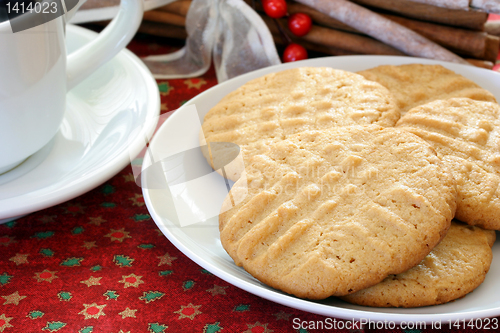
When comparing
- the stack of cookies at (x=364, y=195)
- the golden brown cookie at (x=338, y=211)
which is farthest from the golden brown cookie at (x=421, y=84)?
the golden brown cookie at (x=338, y=211)

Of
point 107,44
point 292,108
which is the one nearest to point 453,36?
point 292,108

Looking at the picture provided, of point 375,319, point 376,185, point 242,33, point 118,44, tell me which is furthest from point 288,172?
point 242,33

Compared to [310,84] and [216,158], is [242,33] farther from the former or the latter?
[216,158]

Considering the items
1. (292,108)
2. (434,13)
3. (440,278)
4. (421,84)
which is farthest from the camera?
(434,13)

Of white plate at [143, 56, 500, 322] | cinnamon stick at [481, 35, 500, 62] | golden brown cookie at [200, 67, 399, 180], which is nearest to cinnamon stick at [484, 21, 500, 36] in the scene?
cinnamon stick at [481, 35, 500, 62]

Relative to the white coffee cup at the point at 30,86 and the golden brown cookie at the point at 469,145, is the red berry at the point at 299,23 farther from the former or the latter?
the white coffee cup at the point at 30,86

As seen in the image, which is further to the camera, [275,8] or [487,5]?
[275,8]

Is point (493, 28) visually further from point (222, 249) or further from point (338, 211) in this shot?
point (222, 249)
